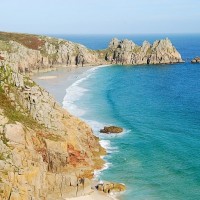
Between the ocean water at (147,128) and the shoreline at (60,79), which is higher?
the shoreline at (60,79)

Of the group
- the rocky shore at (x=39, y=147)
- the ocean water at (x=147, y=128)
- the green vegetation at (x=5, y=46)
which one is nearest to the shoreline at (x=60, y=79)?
the ocean water at (x=147, y=128)

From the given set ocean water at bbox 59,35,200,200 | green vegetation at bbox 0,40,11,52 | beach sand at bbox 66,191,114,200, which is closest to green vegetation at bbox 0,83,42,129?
ocean water at bbox 59,35,200,200

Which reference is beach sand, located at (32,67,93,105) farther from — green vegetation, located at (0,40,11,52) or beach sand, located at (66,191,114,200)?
beach sand, located at (66,191,114,200)

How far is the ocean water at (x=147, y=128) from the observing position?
62.2 metres

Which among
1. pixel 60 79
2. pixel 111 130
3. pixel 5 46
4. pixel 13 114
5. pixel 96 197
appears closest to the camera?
pixel 96 197

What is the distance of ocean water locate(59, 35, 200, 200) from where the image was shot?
62.2 m

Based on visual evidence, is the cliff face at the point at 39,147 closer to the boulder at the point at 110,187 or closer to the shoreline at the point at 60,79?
the boulder at the point at 110,187

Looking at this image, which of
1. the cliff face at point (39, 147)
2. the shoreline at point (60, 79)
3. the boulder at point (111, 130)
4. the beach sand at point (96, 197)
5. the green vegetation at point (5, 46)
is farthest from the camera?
the green vegetation at point (5, 46)

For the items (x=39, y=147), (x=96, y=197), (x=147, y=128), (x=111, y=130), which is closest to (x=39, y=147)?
(x=39, y=147)

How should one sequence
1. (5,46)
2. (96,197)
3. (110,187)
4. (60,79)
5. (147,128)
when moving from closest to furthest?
1. (96,197)
2. (110,187)
3. (147,128)
4. (60,79)
5. (5,46)

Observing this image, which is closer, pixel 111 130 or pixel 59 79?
pixel 111 130

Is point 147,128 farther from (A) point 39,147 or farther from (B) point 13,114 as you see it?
(B) point 13,114

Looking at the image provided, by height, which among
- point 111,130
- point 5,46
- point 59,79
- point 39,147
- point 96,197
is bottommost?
point 96,197

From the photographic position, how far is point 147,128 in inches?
3492
